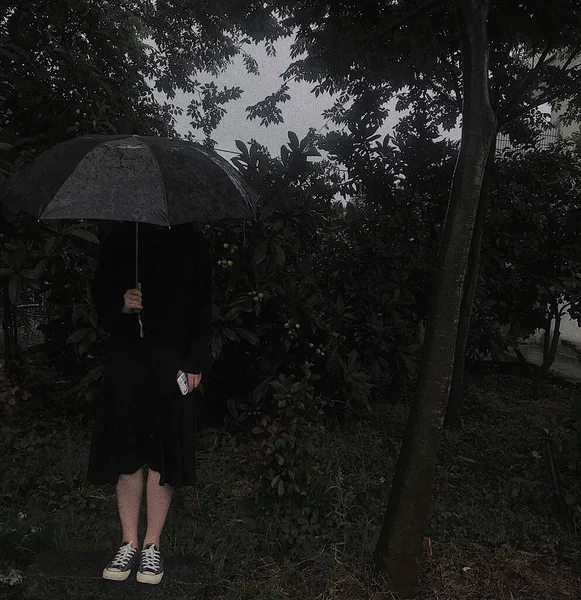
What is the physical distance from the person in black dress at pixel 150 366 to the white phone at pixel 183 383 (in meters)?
0.02

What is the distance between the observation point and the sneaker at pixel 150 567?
2434mm

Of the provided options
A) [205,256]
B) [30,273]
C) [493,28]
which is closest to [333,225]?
[493,28]

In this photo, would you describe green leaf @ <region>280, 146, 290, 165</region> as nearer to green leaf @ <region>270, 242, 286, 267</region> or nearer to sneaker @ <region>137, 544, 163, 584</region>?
green leaf @ <region>270, 242, 286, 267</region>

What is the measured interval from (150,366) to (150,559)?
852 mm

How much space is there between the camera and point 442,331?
100 inches

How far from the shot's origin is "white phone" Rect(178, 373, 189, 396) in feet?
7.82

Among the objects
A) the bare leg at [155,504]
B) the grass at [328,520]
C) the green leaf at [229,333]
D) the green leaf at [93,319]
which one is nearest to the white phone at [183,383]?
the bare leg at [155,504]

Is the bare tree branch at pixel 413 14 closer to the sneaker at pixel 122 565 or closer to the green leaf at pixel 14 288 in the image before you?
the green leaf at pixel 14 288

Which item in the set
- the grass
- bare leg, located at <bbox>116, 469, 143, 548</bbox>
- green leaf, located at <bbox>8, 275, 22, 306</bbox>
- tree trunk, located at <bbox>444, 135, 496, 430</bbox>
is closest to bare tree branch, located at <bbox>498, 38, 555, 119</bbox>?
tree trunk, located at <bbox>444, 135, 496, 430</bbox>

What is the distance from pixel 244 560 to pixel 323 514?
0.59m

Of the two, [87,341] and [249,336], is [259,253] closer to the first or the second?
[249,336]

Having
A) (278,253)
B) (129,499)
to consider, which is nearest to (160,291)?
(129,499)

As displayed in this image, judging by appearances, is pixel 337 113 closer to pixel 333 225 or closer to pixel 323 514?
pixel 333 225

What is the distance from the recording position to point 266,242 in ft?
13.7
